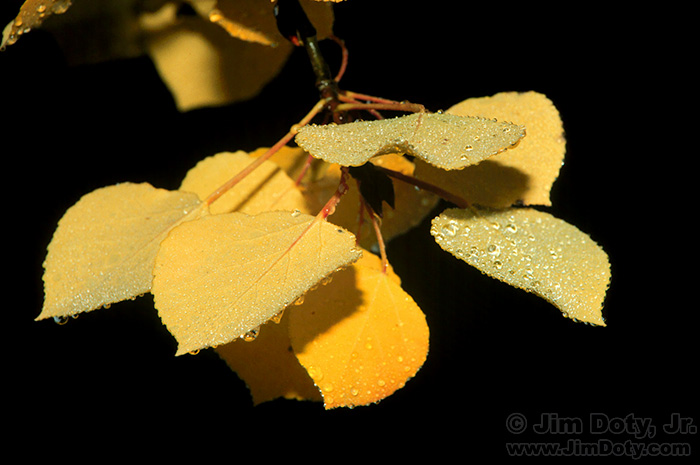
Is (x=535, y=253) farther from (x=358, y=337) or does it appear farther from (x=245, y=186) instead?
(x=245, y=186)

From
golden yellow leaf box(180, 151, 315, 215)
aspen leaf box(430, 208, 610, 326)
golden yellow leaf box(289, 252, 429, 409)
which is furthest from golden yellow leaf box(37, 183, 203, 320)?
aspen leaf box(430, 208, 610, 326)

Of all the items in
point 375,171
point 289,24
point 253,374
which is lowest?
point 253,374

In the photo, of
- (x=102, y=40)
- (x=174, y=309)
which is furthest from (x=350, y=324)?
(x=102, y=40)

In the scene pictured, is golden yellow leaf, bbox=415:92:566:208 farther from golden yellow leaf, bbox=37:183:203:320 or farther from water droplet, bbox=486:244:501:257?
golden yellow leaf, bbox=37:183:203:320

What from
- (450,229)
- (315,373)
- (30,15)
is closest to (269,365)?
(315,373)

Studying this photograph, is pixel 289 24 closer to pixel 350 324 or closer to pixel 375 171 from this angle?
pixel 375 171

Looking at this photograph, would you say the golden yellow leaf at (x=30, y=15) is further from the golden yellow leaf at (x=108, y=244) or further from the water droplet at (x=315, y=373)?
the water droplet at (x=315, y=373)

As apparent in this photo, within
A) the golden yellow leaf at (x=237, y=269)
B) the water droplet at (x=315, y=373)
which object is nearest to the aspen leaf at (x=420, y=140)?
the golden yellow leaf at (x=237, y=269)
